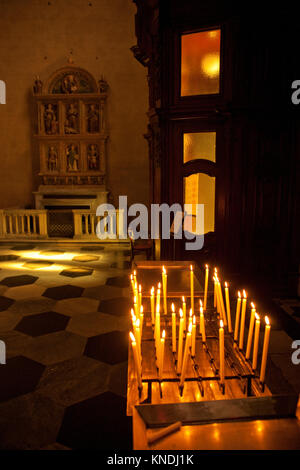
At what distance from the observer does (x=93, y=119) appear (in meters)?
12.5

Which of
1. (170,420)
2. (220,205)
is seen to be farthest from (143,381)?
(220,205)

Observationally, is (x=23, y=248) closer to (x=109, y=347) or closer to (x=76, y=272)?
(x=76, y=272)

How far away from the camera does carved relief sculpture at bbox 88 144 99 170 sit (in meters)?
12.7

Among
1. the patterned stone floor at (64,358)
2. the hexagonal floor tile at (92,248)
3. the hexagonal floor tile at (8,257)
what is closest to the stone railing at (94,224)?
the hexagonal floor tile at (92,248)

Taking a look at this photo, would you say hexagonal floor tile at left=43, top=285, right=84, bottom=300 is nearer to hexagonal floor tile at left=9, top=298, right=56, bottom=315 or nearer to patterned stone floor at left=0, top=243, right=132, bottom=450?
patterned stone floor at left=0, top=243, right=132, bottom=450

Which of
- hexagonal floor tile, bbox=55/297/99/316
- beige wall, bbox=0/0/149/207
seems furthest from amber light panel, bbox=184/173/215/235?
beige wall, bbox=0/0/149/207

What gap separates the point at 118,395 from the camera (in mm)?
2980

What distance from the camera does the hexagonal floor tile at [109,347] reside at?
Answer: 3617 millimetres

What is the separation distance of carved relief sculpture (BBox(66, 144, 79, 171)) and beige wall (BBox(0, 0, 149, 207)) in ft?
3.88

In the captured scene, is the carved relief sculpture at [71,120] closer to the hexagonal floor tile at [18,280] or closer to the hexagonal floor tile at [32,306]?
the hexagonal floor tile at [18,280]

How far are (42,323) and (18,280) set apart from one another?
2.08m

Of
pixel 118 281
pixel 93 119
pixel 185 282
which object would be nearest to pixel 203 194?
pixel 118 281
